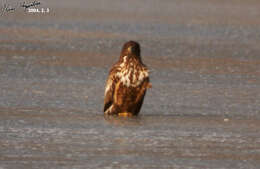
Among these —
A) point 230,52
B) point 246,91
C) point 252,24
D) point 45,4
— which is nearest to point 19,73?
point 246,91

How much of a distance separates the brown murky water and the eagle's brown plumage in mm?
178

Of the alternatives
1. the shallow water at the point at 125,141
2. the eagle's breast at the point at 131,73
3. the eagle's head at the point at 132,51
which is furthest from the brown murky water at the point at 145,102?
the eagle's head at the point at 132,51

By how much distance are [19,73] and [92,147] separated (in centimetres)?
603

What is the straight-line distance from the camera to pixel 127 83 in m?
10.9

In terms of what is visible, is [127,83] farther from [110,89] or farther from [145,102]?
[145,102]

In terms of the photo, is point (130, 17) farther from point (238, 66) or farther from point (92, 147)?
point (92, 147)

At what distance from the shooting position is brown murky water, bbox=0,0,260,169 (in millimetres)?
8742

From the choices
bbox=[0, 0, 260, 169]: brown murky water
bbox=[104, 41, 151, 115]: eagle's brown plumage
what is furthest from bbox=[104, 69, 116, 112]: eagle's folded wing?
bbox=[0, 0, 260, 169]: brown murky water

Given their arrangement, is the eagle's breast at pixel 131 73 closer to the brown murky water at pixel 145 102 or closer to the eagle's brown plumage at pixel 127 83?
the eagle's brown plumage at pixel 127 83

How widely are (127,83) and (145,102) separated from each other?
1.49 meters

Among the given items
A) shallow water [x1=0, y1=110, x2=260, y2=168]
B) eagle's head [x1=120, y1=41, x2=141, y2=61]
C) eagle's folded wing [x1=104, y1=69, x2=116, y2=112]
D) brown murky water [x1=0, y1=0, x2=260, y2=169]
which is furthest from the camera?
eagle's folded wing [x1=104, y1=69, x2=116, y2=112]

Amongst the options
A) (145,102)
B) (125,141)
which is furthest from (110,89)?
(125,141)

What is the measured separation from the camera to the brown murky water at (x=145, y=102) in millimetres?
8742

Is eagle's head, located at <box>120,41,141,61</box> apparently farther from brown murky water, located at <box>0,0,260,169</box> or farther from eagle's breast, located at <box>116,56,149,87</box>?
brown murky water, located at <box>0,0,260,169</box>
